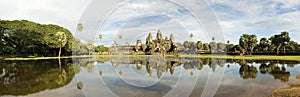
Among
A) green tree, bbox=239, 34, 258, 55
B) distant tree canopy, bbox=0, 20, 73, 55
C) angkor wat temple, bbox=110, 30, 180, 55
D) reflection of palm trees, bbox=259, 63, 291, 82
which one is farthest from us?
angkor wat temple, bbox=110, 30, 180, 55

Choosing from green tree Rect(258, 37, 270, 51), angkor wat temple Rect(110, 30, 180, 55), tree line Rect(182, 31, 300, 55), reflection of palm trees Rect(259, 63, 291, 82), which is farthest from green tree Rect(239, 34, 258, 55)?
reflection of palm trees Rect(259, 63, 291, 82)

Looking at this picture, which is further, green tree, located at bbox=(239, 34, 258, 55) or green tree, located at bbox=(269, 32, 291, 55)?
green tree, located at bbox=(239, 34, 258, 55)

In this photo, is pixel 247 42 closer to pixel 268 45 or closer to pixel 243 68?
pixel 268 45

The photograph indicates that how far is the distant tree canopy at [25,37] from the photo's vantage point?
80.8 metres

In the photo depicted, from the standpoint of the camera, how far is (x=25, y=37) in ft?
266

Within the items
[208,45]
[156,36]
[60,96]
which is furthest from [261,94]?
[208,45]

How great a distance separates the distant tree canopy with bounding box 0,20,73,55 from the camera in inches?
3179

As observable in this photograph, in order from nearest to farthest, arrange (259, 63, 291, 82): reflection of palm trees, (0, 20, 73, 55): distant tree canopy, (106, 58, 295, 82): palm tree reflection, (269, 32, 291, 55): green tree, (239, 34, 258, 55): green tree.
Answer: (259, 63, 291, 82): reflection of palm trees, (106, 58, 295, 82): palm tree reflection, (0, 20, 73, 55): distant tree canopy, (269, 32, 291, 55): green tree, (239, 34, 258, 55): green tree

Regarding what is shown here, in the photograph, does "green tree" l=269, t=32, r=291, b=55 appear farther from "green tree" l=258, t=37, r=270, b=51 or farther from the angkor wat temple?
the angkor wat temple

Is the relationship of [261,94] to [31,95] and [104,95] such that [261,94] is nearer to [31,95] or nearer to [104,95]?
[104,95]

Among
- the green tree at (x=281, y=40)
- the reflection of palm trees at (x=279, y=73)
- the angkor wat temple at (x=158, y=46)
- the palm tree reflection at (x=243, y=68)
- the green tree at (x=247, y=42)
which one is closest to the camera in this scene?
the reflection of palm trees at (x=279, y=73)

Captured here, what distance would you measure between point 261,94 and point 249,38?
326ft

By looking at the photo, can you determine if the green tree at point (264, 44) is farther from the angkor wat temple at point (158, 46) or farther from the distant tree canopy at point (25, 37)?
the distant tree canopy at point (25, 37)

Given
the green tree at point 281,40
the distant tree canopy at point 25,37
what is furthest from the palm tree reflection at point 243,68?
the green tree at point 281,40
